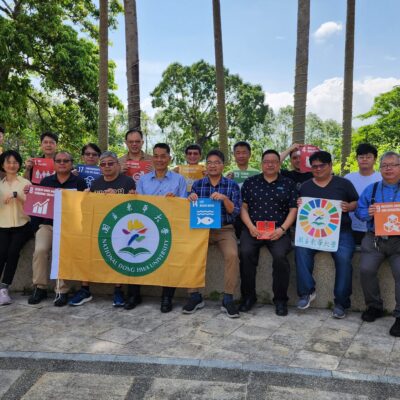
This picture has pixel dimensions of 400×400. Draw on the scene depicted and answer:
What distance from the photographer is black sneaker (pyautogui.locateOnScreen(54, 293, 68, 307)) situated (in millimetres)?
5094

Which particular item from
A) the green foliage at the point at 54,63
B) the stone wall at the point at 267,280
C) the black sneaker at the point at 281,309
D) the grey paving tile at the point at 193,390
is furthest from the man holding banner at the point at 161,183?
the green foliage at the point at 54,63

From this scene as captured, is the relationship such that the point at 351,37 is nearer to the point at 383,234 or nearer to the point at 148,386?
the point at 383,234

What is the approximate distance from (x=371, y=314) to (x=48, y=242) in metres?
3.94

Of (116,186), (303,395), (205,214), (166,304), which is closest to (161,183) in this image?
(116,186)

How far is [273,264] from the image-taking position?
4875 mm

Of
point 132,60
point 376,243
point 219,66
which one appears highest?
point 219,66

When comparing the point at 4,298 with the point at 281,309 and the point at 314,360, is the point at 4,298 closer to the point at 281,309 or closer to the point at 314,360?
the point at 281,309

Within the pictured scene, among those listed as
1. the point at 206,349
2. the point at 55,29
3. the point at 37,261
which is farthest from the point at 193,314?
the point at 55,29

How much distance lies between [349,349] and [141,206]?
275cm

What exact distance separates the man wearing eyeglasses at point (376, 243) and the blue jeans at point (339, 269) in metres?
0.15

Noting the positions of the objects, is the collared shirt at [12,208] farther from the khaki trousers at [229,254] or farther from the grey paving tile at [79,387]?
the grey paving tile at [79,387]

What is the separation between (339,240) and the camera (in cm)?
486

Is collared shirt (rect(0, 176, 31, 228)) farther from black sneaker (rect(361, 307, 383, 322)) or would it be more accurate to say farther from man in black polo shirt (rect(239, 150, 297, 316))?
black sneaker (rect(361, 307, 383, 322))

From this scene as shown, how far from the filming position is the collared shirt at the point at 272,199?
5.02 metres
